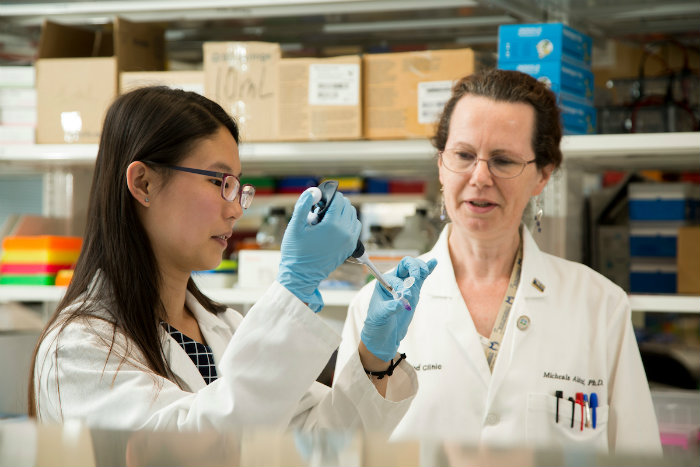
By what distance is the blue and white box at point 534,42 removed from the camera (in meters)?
2.22

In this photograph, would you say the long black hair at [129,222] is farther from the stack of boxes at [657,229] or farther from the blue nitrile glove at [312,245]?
the stack of boxes at [657,229]

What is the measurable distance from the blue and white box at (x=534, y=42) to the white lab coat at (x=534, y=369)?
74cm

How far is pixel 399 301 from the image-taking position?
1.27 m

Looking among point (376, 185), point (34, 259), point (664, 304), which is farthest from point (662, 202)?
point (34, 259)

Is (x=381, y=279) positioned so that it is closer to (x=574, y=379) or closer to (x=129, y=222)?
(x=129, y=222)

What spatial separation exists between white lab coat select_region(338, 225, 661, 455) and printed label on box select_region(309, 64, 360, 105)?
805 millimetres

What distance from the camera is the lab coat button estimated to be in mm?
1748

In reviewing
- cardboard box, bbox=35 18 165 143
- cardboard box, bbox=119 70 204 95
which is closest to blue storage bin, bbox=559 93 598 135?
cardboard box, bbox=119 70 204 95

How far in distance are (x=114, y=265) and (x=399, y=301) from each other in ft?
1.68

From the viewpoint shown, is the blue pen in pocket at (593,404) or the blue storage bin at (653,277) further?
the blue storage bin at (653,277)

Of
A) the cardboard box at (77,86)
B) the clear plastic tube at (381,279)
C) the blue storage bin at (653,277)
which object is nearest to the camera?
the clear plastic tube at (381,279)

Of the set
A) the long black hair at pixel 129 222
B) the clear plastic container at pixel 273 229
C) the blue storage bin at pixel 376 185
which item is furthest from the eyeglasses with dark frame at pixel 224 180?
the blue storage bin at pixel 376 185

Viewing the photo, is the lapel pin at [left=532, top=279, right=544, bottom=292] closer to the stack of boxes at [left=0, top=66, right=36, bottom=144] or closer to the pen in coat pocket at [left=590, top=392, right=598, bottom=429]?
the pen in coat pocket at [left=590, top=392, right=598, bottom=429]

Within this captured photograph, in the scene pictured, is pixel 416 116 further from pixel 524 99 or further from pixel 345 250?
pixel 345 250
